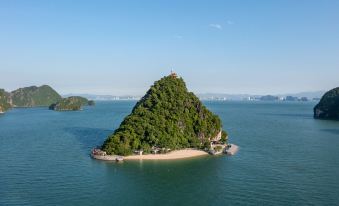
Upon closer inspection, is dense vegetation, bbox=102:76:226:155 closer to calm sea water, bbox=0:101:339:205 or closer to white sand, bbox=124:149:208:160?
white sand, bbox=124:149:208:160

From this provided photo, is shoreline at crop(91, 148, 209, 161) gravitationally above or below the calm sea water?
above

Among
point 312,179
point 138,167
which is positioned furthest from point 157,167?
point 312,179

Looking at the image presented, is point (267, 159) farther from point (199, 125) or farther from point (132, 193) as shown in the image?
point (132, 193)

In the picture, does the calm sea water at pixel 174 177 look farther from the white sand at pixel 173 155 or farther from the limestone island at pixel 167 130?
the limestone island at pixel 167 130

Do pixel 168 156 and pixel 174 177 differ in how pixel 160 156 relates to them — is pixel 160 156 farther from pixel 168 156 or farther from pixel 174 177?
pixel 174 177

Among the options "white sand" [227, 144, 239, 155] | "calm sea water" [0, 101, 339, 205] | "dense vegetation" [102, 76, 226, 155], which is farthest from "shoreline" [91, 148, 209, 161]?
"white sand" [227, 144, 239, 155]

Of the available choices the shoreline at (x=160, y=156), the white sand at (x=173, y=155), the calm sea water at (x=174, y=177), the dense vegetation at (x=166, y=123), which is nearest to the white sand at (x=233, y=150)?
the calm sea water at (x=174, y=177)

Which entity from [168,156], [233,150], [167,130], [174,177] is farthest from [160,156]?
[233,150]
